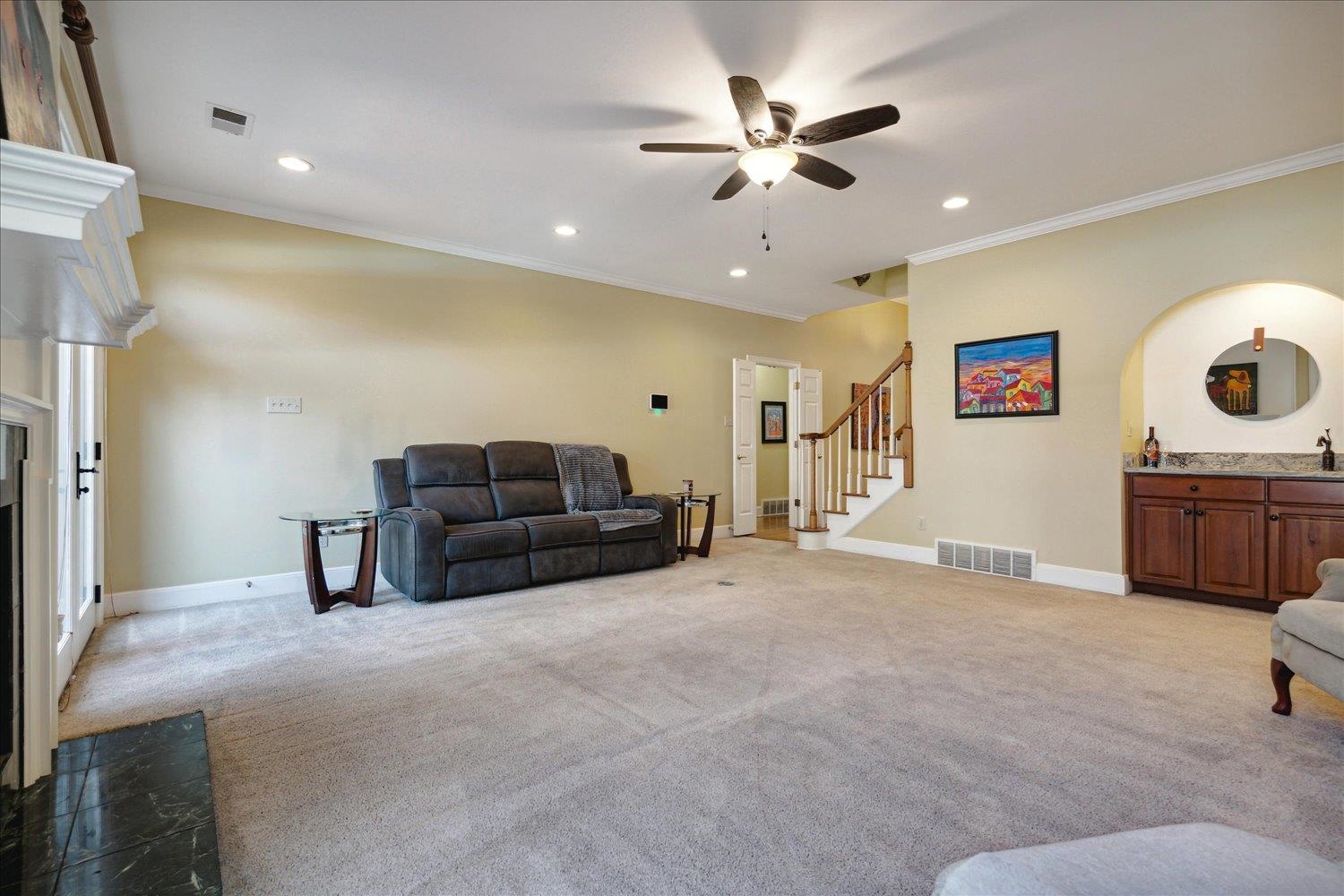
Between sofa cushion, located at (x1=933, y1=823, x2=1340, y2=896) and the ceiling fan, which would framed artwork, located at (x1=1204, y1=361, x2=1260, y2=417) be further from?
sofa cushion, located at (x1=933, y1=823, x2=1340, y2=896)

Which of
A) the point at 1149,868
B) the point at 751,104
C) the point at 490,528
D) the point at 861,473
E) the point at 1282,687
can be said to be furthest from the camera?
the point at 861,473

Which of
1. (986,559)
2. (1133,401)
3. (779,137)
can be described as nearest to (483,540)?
(779,137)

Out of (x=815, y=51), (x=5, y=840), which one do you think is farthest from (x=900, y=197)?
(x=5, y=840)

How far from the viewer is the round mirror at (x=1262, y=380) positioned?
3.97m

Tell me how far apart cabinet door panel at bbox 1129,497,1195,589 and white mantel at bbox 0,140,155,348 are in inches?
210

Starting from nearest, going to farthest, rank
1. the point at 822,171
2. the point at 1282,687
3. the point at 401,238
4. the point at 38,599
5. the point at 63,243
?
the point at 63,243, the point at 38,599, the point at 1282,687, the point at 822,171, the point at 401,238

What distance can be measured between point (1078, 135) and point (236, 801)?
4.67 m

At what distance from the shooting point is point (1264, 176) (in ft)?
12.1

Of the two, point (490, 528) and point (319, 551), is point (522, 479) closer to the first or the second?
point (490, 528)

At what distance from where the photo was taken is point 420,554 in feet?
12.9

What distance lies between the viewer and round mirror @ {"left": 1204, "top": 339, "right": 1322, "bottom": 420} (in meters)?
3.97

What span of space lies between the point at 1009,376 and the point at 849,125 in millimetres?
3024

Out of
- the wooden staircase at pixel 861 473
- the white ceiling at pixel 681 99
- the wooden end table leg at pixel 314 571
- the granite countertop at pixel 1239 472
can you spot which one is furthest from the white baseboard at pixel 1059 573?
the wooden end table leg at pixel 314 571

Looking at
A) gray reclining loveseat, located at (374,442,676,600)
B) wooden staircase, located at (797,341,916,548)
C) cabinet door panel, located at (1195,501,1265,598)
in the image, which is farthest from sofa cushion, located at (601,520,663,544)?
cabinet door panel, located at (1195,501,1265,598)
